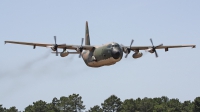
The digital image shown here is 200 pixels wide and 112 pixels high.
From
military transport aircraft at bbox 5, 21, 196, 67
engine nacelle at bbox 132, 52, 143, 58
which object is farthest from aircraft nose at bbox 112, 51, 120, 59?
engine nacelle at bbox 132, 52, 143, 58

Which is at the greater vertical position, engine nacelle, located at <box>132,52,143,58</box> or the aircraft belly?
engine nacelle, located at <box>132,52,143,58</box>

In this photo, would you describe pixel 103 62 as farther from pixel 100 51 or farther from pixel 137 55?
pixel 137 55

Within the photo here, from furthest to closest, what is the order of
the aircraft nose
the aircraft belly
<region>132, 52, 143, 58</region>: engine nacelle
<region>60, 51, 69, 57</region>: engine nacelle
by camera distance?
<region>132, 52, 143, 58</region>: engine nacelle, <region>60, 51, 69, 57</region>: engine nacelle, the aircraft belly, the aircraft nose

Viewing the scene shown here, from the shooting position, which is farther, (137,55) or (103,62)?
(137,55)

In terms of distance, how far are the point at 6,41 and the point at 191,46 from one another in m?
38.9

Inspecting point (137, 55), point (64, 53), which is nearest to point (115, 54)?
point (64, 53)

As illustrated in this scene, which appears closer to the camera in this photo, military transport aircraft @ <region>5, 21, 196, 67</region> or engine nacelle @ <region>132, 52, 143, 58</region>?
military transport aircraft @ <region>5, 21, 196, 67</region>

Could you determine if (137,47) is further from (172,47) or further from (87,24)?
(87,24)

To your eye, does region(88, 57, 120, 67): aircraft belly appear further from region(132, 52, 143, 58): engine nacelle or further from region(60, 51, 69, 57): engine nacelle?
region(132, 52, 143, 58): engine nacelle

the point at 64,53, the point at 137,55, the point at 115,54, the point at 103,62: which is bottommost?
the point at 103,62

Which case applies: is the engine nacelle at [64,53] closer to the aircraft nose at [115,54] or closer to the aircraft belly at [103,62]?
the aircraft belly at [103,62]

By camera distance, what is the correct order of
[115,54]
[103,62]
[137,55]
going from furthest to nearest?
[137,55] → [103,62] → [115,54]

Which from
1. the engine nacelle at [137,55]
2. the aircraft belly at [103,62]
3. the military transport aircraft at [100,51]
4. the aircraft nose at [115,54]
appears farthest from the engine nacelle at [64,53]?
the engine nacelle at [137,55]

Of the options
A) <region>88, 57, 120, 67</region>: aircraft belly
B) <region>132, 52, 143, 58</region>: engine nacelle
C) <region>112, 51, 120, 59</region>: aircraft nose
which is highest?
<region>132, 52, 143, 58</region>: engine nacelle
